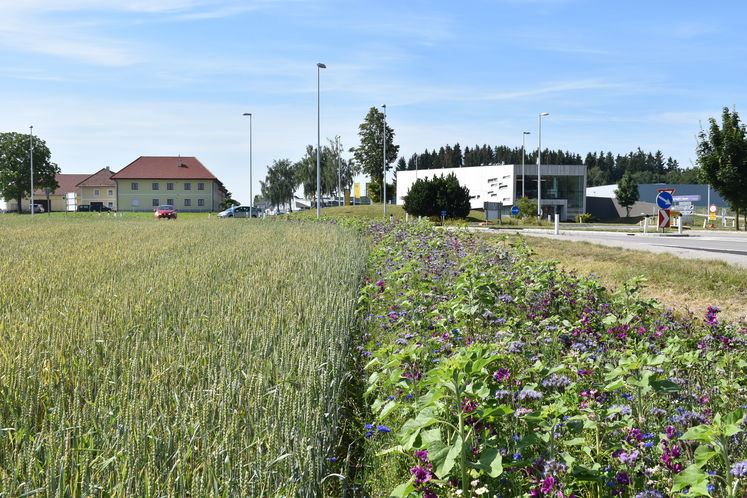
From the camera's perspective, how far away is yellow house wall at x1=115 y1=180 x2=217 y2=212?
85.7m

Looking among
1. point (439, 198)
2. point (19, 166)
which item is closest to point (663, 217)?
point (439, 198)

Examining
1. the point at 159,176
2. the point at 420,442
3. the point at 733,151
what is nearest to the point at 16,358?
the point at 420,442

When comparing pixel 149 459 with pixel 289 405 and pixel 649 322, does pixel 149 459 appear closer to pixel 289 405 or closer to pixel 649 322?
pixel 289 405

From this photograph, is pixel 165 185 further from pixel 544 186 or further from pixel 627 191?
pixel 627 191

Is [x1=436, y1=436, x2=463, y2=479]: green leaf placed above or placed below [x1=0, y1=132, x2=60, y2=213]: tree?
below

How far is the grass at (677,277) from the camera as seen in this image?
29.1 feet

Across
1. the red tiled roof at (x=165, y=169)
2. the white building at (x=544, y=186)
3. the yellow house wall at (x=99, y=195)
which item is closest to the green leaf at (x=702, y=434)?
the white building at (x=544, y=186)

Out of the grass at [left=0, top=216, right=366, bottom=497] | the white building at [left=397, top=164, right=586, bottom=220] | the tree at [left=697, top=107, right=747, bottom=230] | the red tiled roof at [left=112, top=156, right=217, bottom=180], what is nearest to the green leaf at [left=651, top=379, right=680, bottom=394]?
the grass at [left=0, top=216, right=366, bottom=497]

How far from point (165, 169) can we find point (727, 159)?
7239 centimetres

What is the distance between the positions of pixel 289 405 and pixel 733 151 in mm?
32965

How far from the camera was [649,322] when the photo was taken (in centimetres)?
643

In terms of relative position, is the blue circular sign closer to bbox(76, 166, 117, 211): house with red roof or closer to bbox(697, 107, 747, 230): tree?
bbox(697, 107, 747, 230): tree

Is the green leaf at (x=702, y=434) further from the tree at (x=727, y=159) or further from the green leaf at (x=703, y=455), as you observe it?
the tree at (x=727, y=159)

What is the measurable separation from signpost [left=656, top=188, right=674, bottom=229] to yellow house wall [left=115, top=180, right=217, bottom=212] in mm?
70162
